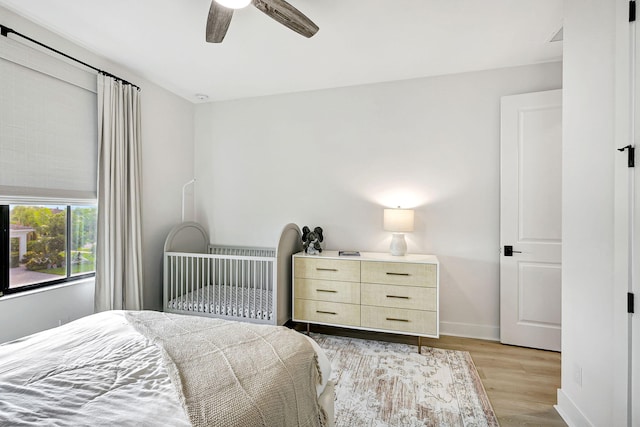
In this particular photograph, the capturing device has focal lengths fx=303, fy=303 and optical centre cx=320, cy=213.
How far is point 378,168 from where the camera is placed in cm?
329

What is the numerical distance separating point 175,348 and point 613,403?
2.01 metres

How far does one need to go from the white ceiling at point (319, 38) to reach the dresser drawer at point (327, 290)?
6.81 feet

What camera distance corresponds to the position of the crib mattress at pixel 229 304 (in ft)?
9.43

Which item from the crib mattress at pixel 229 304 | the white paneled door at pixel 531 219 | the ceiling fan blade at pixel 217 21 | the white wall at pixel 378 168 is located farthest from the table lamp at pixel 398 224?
the ceiling fan blade at pixel 217 21

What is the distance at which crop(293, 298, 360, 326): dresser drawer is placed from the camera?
2849mm

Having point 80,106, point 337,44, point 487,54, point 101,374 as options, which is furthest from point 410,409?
point 80,106

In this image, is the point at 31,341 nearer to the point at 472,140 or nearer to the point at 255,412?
the point at 255,412

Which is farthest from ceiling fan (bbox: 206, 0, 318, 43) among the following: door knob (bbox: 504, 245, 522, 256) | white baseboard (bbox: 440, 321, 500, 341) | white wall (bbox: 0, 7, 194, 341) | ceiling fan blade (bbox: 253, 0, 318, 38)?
white baseboard (bbox: 440, 321, 500, 341)

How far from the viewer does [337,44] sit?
2.51m

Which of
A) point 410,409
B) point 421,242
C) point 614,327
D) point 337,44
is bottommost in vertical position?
point 410,409

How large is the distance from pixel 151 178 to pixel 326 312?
2347mm

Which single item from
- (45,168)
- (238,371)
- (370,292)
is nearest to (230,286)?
(370,292)

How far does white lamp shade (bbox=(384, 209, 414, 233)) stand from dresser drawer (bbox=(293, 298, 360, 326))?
0.83 metres

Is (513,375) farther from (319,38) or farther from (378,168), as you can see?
(319,38)
